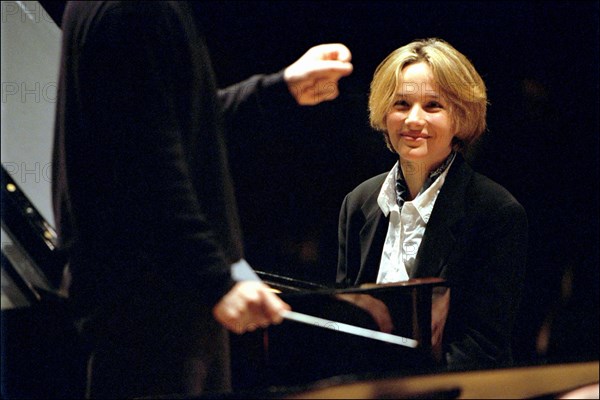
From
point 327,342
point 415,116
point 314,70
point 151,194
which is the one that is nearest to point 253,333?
point 327,342

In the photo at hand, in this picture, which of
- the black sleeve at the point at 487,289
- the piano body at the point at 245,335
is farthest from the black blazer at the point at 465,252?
the piano body at the point at 245,335

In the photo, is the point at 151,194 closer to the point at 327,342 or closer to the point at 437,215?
the point at 327,342

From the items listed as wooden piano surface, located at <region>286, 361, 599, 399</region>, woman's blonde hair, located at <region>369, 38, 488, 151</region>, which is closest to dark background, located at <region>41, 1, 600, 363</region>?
woman's blonde hair, located at <region>369, 38, 488, 151</region>

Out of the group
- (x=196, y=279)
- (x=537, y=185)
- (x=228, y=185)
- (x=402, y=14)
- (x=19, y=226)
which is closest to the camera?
(x=196, y=279)

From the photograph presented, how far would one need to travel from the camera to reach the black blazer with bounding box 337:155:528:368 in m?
1.72

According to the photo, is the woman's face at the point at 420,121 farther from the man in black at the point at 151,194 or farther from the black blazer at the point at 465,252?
the man in black at the point at 151,194

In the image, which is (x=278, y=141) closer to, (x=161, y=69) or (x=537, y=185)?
(x=161, y=69)

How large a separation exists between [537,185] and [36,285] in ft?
4.46

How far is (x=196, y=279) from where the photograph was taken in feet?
3.88

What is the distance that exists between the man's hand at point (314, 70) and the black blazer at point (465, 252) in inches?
16.7

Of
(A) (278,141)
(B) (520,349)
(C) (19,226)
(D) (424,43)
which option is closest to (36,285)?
(C) (19,226)

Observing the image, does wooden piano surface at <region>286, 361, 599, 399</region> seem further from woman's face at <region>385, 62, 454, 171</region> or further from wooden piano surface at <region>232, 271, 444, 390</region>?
woman's face at <region>385, 62, 454, 171</region>

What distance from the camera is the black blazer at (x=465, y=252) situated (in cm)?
172

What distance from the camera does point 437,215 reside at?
1737mm
